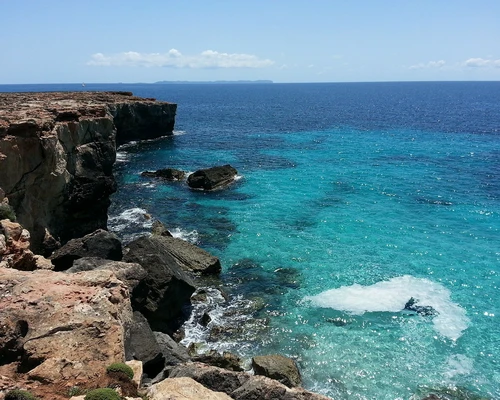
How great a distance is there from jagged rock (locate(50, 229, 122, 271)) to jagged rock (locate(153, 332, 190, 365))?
7205mm

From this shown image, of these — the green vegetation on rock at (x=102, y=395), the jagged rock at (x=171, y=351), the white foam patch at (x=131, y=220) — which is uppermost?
the green vegetation on rock at (x=102, y=395)

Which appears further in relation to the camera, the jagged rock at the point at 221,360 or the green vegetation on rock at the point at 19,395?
the jagged rock at the point at 221,360

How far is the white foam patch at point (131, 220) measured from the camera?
143ft

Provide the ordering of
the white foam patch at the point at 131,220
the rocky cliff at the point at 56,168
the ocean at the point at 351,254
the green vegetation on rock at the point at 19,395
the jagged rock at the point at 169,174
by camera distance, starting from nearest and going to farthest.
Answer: the green vegetation on rock at the point at 19,395
the ocean at the point at 351,254
the rocky cliff at the point at 56,168
the white foam patch at the point at 131,220
the jagged rock at the point at 169,174

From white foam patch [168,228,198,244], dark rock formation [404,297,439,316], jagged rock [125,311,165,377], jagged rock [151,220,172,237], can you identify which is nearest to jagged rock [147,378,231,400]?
jagged rock [125,311,165,377]

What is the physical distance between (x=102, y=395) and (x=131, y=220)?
3523cm

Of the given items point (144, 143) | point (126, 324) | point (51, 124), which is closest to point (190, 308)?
point (126, 324)

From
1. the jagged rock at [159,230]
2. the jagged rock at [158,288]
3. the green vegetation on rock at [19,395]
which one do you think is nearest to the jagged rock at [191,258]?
the jagged rock at [159,230]

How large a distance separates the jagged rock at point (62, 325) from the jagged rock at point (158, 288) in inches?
342

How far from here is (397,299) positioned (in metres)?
31.5

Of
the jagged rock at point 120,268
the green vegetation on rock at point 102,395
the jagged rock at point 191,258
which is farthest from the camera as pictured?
the jagged rock at point 191,258

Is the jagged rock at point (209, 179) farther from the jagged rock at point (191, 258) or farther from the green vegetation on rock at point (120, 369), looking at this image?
the green vegetation on rock at point (120, 369)

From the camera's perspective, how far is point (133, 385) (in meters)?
13.2

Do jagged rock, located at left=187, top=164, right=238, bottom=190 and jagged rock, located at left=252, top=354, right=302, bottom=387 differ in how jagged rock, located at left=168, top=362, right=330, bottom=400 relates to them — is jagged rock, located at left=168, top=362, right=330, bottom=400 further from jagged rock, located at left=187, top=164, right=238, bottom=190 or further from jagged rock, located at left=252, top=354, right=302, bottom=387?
jagged rock, located at left=187, top=164, right=238, bottom=190
